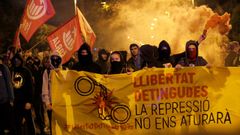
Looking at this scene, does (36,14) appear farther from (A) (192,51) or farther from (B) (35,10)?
(A) (192,51)

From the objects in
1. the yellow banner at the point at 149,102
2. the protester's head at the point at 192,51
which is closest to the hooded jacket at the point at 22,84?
the yellow banner at the point at 149,102

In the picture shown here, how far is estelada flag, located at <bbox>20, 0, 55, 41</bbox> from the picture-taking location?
14.6 meters

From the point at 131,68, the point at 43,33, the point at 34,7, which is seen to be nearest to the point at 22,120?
the point at 131,68

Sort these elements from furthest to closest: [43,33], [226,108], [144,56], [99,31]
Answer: [43,33]
[99,31]
[144,56]
[226,108]

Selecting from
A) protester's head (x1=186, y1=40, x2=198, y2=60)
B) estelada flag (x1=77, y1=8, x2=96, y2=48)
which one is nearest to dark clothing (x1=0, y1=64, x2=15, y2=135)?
protester's head (x1=186, y1=40, x2=198, y2=60)

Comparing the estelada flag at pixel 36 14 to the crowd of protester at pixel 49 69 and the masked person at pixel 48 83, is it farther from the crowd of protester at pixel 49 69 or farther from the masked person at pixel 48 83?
the masked person at pixel 48 83

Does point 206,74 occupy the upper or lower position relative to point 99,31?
lower

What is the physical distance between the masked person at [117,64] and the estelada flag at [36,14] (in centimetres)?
487

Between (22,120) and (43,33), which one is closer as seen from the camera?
(22,120)

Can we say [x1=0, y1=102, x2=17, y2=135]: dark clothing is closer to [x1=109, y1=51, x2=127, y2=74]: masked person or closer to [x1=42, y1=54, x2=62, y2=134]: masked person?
[x1=42, y1=54, x2=62, y2=134]: masked person

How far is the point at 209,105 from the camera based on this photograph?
9344 mm

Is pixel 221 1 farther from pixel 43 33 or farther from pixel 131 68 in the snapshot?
pixel 131 68

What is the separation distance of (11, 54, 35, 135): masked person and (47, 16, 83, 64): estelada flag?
12.7ft

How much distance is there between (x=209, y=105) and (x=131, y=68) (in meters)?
1.76
